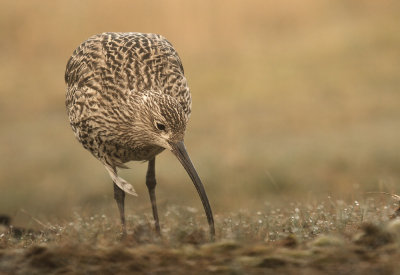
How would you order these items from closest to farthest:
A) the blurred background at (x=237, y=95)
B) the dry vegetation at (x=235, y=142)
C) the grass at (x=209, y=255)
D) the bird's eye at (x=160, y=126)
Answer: the grass at (x=209, y=255) < the dry vegetation at (x=235, y=142) < the bird's eye at (x=160, y=126) < the blurred background at (x=237, y=95)

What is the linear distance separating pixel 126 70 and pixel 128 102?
1.26 ft

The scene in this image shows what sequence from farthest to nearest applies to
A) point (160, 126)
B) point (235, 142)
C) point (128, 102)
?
point (235, 142) < point (128, 102) < point (160, 126)

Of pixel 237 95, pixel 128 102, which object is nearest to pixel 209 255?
pixel 128 102

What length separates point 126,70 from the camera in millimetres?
7324

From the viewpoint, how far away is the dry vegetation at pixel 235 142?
443cm

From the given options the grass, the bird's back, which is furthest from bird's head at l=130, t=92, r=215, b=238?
the grass

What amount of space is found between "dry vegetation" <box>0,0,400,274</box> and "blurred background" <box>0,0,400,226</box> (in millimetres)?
50

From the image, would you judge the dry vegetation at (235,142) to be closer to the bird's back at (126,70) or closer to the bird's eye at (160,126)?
the bird's eye at (160,126)

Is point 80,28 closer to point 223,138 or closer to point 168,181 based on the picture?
point 223,138

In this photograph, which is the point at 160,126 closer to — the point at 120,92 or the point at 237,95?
the point at 120,92

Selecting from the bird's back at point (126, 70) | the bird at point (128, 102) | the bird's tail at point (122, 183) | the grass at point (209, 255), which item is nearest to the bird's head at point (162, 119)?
the bird at point (128, 102)

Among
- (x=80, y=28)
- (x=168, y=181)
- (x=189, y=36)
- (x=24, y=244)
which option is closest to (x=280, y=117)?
(x=189, y=36)

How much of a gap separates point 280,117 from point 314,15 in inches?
240

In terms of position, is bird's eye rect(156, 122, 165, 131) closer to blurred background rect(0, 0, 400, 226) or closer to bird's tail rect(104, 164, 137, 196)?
bird's tail rect(104, 164, 137, 196)
